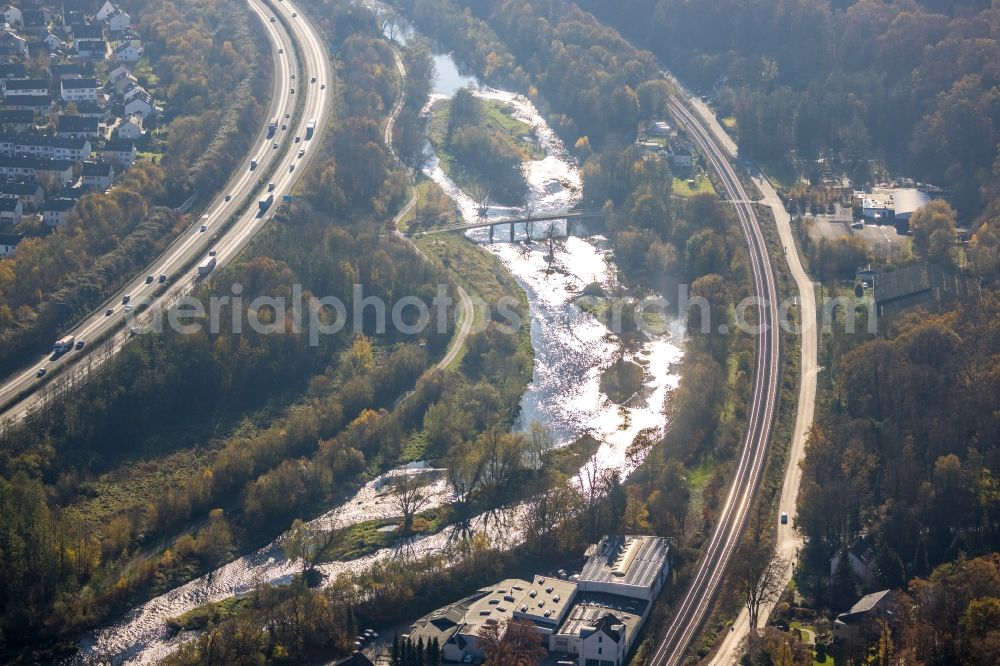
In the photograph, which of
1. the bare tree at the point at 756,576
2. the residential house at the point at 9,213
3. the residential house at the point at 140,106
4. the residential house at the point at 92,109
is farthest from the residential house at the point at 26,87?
the bare tree at the point at 756,576

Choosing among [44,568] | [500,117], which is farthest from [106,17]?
[44,568]

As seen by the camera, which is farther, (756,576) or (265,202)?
(265,202)

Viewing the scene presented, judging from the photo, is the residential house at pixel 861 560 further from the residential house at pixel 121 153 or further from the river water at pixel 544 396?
the residential house at pixel 121 153

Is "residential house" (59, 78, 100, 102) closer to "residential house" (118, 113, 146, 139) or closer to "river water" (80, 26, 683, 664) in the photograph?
"residential house" (118, 113, 146, 139)

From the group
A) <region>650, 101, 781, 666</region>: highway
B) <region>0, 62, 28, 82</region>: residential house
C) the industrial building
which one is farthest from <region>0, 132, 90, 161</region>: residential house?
the industrial building

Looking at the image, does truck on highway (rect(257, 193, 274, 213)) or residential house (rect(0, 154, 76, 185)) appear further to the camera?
truck on highway (rect(257, 193, 274, 213))

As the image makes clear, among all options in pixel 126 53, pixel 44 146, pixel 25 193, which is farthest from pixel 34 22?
pixel 25 193

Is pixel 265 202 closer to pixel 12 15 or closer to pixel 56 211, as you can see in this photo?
pixel 56 211
